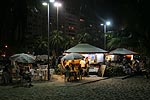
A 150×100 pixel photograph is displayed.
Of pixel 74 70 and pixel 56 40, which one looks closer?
pixel 74 70

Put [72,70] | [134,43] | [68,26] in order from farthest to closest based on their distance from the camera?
1. [68,26]
2. [134,43]
3. [72,70]

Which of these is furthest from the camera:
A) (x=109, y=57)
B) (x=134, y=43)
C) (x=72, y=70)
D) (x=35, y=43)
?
(x=35, y=43)

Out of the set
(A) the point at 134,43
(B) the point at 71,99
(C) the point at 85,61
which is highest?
(A) the point at 134,43

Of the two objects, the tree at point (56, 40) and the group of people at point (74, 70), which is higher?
the tree at point (56, 40)

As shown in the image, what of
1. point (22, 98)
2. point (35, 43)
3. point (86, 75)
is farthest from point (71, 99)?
point (35, 43)

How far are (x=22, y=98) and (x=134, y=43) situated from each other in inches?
1327

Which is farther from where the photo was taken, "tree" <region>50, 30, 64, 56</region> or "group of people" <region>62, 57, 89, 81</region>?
"tree" <region>50, 30, 64, 56</region>

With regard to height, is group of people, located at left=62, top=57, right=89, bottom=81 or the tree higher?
the tree

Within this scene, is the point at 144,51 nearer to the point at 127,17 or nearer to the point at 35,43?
the point at 127,17

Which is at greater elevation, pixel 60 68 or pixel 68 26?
pixel 68 26

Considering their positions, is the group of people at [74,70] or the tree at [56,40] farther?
the tree at [56,40]

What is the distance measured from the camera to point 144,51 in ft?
136

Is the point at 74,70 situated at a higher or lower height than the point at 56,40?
lower

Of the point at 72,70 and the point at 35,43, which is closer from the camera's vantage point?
the point at 72,70
